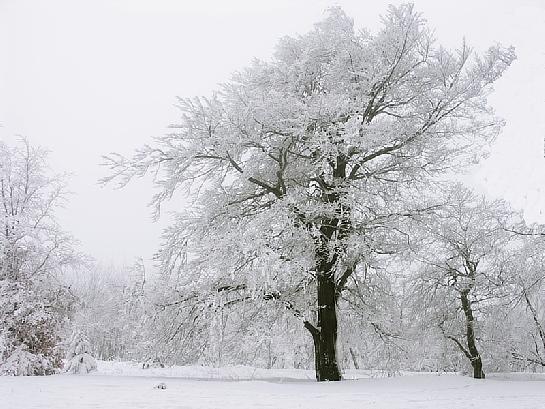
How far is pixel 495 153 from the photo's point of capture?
14672 mm

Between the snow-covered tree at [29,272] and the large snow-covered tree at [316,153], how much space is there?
179 inches

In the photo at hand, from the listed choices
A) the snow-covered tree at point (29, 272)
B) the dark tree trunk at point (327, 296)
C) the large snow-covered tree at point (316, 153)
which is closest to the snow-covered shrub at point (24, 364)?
the snow-covered tree at point (29, 272)

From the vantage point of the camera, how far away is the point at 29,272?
15.0 meters

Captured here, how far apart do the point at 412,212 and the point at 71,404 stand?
9196 millimetres

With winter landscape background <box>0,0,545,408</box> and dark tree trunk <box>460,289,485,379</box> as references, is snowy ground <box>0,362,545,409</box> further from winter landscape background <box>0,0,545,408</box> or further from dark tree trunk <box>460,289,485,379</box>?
dark tree trunk <box>460,289,485,379</box>

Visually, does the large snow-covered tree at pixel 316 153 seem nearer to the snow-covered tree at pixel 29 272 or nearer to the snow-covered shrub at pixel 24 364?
the snow-covered tree at pixel 29 272

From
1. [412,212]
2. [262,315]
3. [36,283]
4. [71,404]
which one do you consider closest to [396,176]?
[412,212]

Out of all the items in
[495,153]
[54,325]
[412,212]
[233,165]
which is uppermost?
[495,153]

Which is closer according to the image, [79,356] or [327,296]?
[327,296]

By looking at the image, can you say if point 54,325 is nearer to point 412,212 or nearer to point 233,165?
point 233,165

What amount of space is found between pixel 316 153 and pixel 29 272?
9.78m

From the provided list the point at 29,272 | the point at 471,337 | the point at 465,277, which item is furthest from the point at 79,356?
the point at 471,337

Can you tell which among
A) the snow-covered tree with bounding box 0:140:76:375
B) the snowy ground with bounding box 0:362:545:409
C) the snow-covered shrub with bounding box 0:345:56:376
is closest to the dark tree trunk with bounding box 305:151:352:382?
the snowy ground with bounding box 0:362:545:409

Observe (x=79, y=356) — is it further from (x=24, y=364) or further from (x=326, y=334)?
(x=326, y=334)
